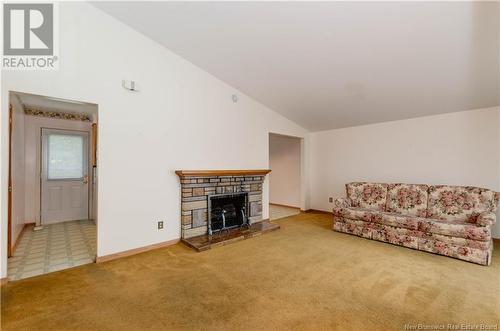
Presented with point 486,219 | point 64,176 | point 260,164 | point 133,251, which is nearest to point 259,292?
point 133,251

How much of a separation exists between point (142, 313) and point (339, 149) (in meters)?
5.12

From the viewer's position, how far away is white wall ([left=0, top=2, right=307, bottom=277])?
2711 millimetres

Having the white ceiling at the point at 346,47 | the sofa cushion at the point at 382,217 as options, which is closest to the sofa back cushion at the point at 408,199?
the sofa cushion at the point at 382,217

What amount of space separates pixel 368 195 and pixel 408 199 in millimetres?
652

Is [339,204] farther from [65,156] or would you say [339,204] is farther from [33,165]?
[33,165]

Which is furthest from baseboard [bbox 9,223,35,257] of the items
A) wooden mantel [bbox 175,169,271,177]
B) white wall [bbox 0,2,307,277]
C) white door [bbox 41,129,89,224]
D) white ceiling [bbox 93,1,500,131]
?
white ceiling [bbox 93,1,500,131]

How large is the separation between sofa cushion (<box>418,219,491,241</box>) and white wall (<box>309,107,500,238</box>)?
1343 mm

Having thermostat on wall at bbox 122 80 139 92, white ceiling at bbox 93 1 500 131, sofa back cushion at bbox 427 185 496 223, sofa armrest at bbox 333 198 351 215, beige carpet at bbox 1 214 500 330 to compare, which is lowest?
beige carpet at bbox 1 214 500 330

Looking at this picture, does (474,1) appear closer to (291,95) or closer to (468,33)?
(468,33)

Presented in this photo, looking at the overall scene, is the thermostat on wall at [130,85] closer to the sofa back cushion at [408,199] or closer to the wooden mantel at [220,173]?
the wooden mantel at [220,173]

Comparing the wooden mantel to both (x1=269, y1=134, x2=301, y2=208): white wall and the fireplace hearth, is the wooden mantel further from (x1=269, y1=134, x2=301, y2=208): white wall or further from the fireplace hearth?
(x1=269, y1=134, x2=301, y2=208): white wall

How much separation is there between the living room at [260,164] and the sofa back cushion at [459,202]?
2 centimetres

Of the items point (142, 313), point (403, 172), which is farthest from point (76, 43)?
point (403, 172)

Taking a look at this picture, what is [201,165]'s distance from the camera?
12.9ft
